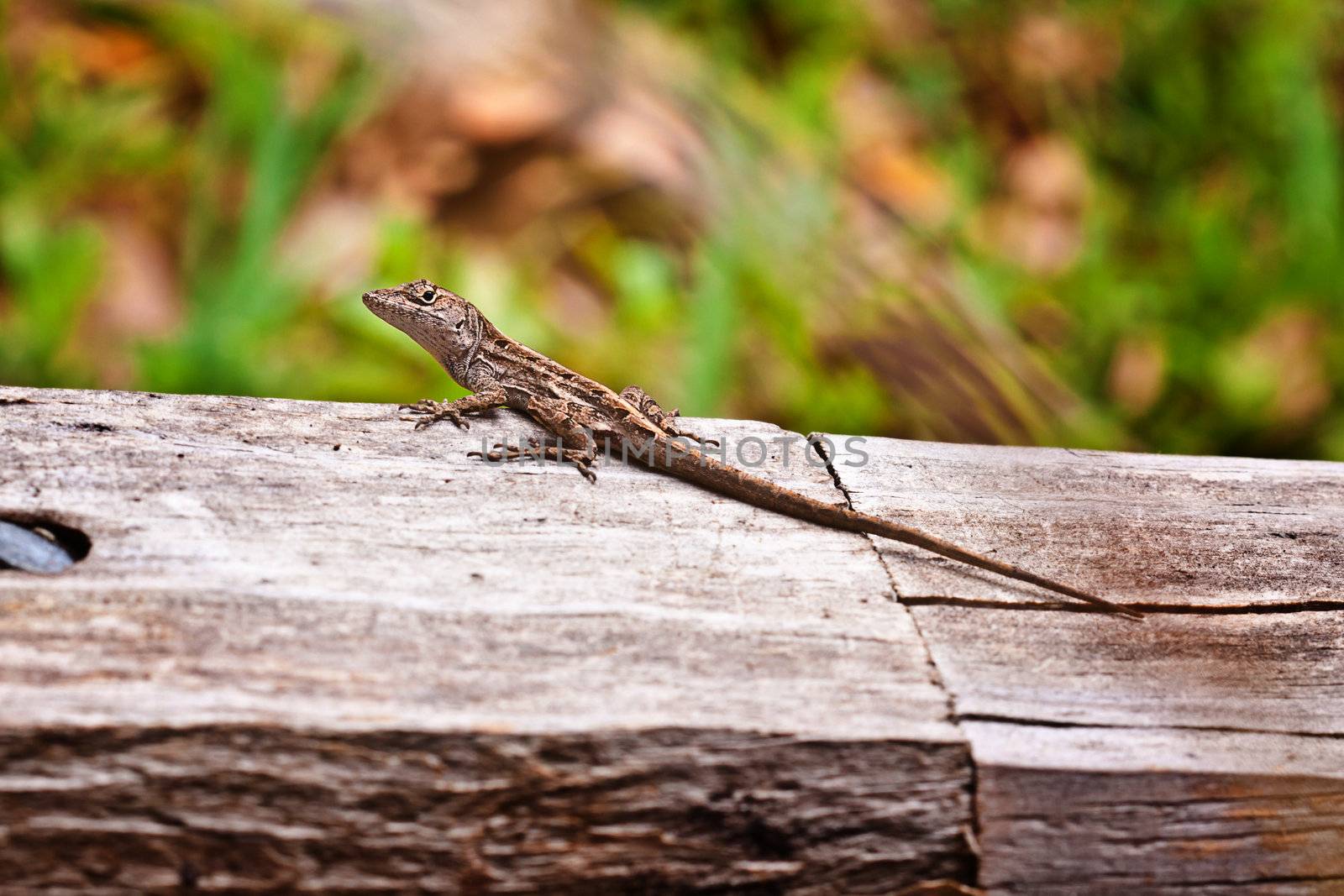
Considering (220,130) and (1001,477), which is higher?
(220,130)

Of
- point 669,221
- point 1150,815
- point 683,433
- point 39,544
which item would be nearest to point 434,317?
point 683,433

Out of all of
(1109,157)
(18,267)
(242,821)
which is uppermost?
(1109,157)

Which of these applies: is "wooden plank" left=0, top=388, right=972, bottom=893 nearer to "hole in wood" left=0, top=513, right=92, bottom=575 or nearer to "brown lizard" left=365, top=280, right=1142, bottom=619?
"hole in wood" left=0, top=513, right=92, bottom=575

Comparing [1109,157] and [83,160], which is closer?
[83,160]

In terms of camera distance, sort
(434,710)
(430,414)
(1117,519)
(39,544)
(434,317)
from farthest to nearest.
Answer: (434,317)
(430,414)
(1117,519)
(39,544)
(434,710)

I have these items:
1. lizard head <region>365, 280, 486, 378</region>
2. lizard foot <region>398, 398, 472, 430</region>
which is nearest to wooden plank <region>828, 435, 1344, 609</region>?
lizard foot <region>398, 398, 472, 430</region>

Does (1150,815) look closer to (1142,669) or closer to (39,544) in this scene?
(1142,669)

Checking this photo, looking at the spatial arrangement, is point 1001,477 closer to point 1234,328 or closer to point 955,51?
point 1234,328

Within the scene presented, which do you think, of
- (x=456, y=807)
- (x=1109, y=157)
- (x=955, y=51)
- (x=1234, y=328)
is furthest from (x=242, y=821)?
(x=955, y=51)
